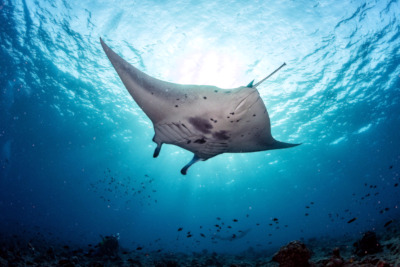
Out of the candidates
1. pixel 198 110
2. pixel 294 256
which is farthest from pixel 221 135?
pixel 294 256

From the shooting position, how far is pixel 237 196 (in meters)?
48.2

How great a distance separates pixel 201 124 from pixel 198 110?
38cm

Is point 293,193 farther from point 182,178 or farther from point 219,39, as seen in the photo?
point 219,39

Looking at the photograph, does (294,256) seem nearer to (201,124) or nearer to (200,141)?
(200,141)

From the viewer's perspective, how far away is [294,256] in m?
3.92

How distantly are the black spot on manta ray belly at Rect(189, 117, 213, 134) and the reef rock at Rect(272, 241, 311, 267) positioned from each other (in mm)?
2727

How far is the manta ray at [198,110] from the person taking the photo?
3.71 m

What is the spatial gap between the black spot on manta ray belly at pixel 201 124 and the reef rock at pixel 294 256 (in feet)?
8.95

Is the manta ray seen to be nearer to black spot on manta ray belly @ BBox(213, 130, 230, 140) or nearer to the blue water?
black spot on manta ray belly @ BBox(213, 130, 230, 140)

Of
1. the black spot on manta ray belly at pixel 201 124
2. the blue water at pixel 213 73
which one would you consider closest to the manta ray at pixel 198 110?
the black spot on manta ray belly at pixel 201 124

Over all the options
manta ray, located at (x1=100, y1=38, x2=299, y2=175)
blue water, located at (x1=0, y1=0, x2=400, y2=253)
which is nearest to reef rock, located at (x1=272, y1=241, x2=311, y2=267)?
manta ray, located at (x1=100, y1=38, x2=299, y2=175)

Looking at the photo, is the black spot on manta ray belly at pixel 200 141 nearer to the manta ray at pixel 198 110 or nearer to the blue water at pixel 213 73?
the manta ray at pixel 198 110

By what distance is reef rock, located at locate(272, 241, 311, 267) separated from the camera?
153 inches

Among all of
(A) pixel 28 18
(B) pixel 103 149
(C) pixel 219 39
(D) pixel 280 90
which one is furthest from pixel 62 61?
(B) pixel 103 149
